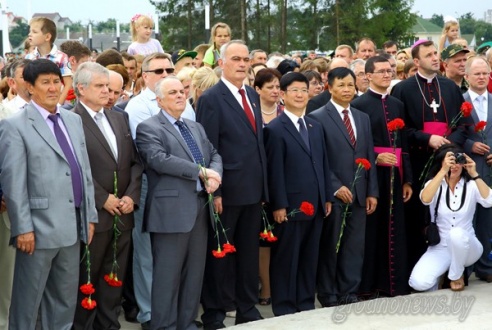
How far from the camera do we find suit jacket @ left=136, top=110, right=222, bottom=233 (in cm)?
677

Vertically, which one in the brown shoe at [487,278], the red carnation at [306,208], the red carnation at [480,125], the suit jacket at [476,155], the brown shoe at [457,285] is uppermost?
the red carnation at [480,125]

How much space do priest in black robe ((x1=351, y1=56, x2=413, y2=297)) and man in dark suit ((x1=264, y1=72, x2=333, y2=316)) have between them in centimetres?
83

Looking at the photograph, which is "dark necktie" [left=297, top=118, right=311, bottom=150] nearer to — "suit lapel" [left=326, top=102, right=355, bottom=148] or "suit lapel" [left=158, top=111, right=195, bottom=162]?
"suit lapel" [left=326, top=102, right=355, bottom=148]

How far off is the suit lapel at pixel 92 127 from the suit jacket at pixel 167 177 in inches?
10.9

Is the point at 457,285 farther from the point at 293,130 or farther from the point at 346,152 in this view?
the point at 293,130

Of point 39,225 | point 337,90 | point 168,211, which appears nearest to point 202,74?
point 337,90

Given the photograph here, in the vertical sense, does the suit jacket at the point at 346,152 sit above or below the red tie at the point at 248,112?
below

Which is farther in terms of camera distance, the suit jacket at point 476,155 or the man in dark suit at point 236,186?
the suit jacket at point 476,155

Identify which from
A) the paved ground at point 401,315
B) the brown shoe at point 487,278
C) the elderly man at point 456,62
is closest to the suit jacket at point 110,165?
the paved ground at point 401,315

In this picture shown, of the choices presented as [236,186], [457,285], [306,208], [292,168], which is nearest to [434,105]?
[457,285]

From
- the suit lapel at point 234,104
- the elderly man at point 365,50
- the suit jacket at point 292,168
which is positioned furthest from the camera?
the elderly man at point 365,50

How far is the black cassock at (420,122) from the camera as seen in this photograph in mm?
8859

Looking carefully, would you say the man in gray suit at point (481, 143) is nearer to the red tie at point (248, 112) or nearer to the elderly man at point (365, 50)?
the red tie at point (248, 112)

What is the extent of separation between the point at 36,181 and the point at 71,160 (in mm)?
344
